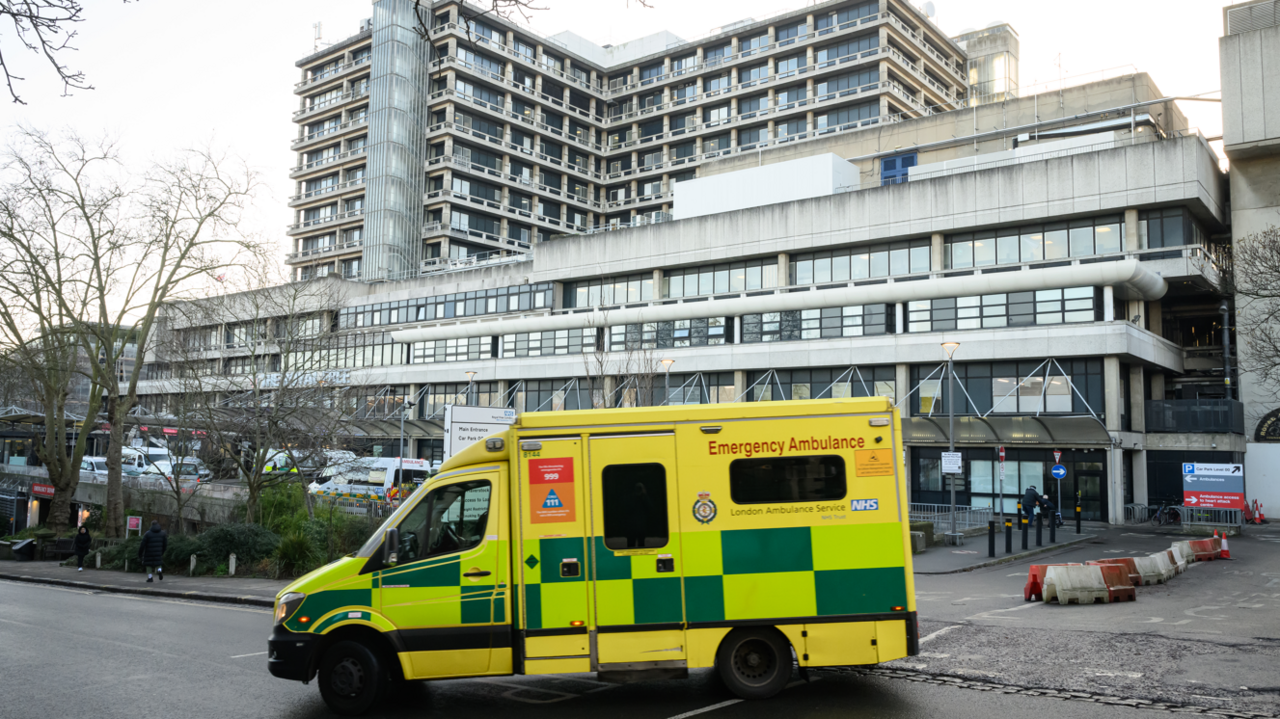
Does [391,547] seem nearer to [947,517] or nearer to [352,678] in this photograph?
[352,678]

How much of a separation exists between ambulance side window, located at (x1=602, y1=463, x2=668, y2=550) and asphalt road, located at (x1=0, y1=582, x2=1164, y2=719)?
159cm

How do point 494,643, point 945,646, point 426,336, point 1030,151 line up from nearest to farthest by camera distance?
point 494,643 → point 945,646 → point 1030,151 → point 426,336

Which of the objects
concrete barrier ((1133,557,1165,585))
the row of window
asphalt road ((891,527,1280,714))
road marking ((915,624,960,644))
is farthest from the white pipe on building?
road marking ((915,624,960,644))

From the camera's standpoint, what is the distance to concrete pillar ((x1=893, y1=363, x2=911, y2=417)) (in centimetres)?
3978

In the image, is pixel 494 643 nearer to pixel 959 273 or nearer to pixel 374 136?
pixel 959 273

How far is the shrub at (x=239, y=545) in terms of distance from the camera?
2247cm

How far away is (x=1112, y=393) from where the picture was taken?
34.8 meters

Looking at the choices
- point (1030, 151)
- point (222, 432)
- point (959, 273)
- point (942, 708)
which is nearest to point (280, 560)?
point (222, 432)

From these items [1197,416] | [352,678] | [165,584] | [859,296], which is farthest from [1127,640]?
[1197,416]

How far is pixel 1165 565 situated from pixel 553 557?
14.9 m

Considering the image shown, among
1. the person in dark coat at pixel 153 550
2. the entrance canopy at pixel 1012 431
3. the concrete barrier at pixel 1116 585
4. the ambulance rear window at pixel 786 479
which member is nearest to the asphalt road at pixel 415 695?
the ambulance rear window at pixel 786 479

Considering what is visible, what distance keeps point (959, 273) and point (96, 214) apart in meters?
34.8

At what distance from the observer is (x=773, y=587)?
8.41 meters

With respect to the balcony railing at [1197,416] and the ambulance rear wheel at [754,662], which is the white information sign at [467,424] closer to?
the ambulance rear wheel at [754,662]
